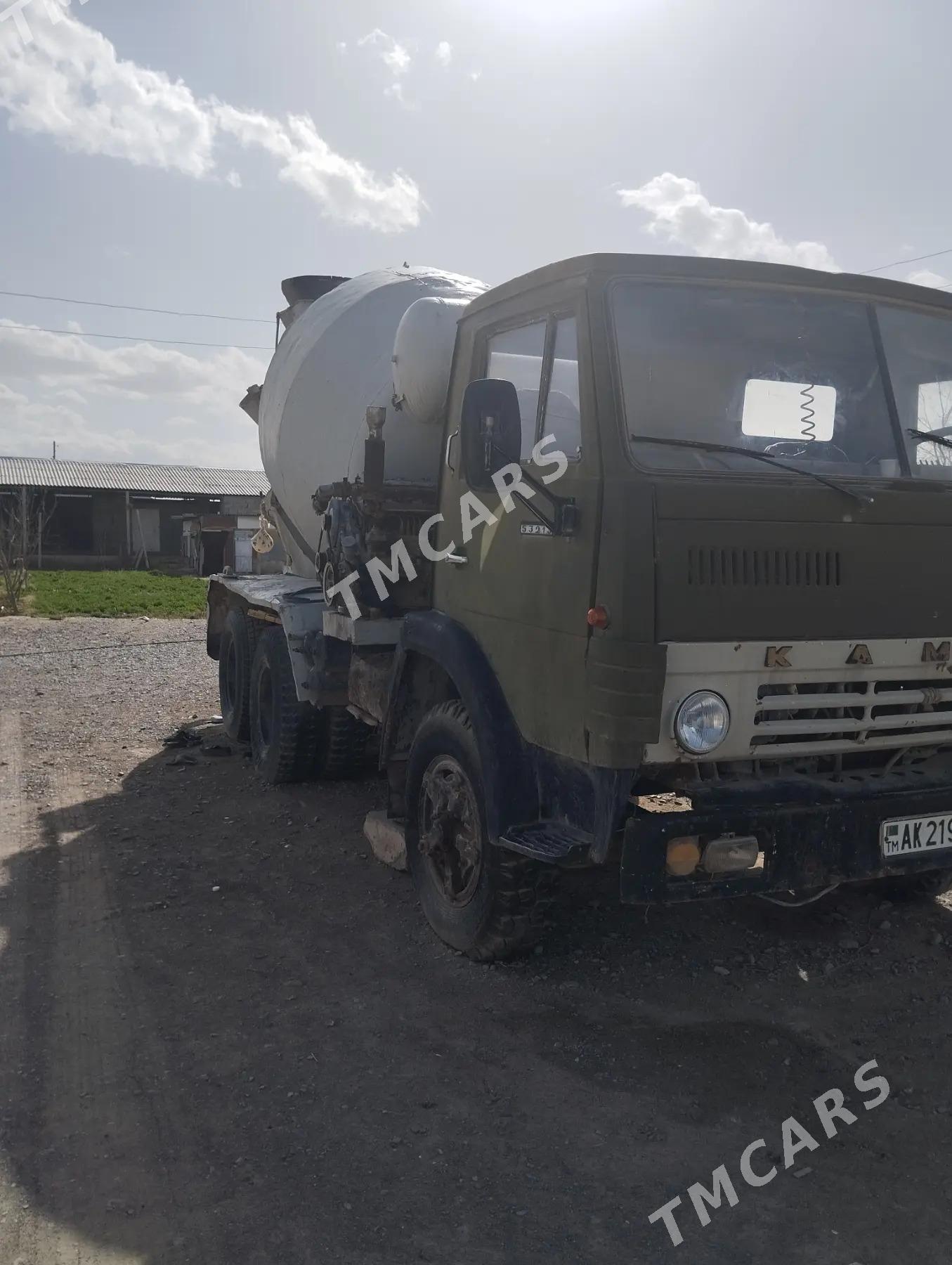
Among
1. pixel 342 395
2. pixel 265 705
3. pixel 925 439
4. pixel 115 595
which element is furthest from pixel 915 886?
pixel 115 595

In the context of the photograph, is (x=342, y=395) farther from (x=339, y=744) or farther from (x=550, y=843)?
(x=550, y=843)

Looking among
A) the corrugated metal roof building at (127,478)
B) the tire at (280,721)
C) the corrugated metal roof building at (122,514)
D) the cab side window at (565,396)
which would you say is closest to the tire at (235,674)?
the tire at (280,721)

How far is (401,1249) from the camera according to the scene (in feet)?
8.92

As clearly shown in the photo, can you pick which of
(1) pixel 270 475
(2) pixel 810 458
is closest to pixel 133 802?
(1) pixel 270 475

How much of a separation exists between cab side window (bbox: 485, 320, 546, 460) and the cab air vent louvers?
93cm

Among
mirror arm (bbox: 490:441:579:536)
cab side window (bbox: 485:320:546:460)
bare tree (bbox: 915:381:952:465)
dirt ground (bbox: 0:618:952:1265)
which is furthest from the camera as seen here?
cab side window (bbox: 485:320:546:460)

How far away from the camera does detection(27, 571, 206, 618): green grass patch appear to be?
20.7 metres

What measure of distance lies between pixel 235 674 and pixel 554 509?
18.3 ft

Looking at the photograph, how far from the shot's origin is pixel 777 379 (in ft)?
12.7

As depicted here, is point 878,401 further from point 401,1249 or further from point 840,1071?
point 401,1249

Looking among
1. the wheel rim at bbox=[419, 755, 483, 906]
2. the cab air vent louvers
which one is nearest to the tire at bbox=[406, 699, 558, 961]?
the wheel rim at bbox=[419, 755, 483, 906]

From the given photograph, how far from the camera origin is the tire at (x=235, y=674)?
27.6ft

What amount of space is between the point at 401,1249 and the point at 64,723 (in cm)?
777

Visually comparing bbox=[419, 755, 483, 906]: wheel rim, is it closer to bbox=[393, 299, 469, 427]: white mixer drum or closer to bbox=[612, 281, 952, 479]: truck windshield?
bbox=[612, 281, 952, 479]: truck windshield
